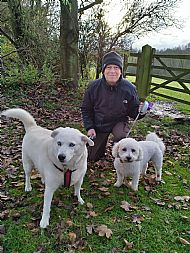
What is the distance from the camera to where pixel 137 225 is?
9.91ft

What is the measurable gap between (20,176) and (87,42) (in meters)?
6.83

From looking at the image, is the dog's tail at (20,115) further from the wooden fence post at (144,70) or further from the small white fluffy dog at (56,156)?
the wooden fence post at (144,70)

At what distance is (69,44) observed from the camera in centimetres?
864

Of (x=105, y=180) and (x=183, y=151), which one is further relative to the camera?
(x=183, y=151)

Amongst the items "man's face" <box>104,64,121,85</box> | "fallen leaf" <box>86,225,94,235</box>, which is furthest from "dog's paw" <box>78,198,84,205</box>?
"man's face" <box>104,64,121,85</box>

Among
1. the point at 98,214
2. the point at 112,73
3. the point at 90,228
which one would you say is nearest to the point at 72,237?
the point at 90,228

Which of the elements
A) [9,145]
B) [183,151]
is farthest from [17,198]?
[183,151]

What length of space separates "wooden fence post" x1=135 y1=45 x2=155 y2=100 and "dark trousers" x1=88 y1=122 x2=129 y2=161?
6274mm

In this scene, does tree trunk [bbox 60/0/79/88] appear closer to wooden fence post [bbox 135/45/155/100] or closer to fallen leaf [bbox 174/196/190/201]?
wooden fence post [bbox 135/45/155/100]

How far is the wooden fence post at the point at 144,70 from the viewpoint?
10290 millimetres

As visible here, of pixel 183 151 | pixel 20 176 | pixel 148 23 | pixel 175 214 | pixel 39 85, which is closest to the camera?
pixel 175 214

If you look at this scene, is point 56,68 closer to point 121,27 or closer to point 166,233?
point 121,27

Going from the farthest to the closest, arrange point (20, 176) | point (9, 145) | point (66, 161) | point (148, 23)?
point (148, 23) → point (9, 145) → point (20, 176) → point (66, 161)

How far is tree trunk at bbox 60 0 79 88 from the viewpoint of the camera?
27.9 ft
